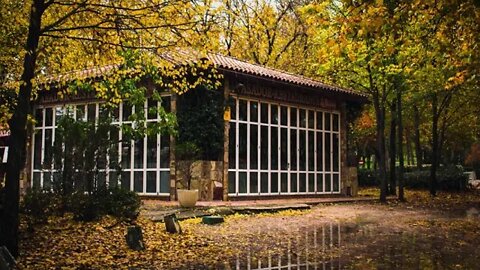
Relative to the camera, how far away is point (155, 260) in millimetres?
6738

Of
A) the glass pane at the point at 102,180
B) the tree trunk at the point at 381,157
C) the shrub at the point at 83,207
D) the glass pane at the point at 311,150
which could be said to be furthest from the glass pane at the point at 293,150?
the shrub at the point at 83,207

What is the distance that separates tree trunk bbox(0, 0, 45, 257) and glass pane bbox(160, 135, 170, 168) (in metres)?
8.71

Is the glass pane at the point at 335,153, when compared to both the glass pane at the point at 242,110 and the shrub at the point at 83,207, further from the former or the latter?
the shrub at the point at 83,207

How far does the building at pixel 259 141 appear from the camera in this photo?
50.3 ft

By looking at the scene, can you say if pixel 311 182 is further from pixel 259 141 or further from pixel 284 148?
pixel 259 141

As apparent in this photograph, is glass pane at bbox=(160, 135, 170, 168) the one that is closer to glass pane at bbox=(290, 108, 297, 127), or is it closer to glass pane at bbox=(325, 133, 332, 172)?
→ glass pane at bbox=(290, 108, 297, 127)

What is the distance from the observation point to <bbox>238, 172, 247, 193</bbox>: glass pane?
52.0ft

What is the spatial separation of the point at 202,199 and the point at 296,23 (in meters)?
17.0

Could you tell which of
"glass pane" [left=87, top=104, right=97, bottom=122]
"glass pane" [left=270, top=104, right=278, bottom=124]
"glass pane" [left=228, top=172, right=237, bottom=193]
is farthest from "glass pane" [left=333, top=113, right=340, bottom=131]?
"glass pane" [left=87, top=104, right=97, bottom=122]

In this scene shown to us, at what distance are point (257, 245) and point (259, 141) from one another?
874 cm

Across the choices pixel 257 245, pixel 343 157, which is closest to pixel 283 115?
pixel 343 157

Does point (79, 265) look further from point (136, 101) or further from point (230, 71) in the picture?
point (230, 71)

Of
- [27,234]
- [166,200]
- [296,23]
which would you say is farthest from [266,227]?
[296,23]

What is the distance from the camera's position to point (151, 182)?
1557cm
